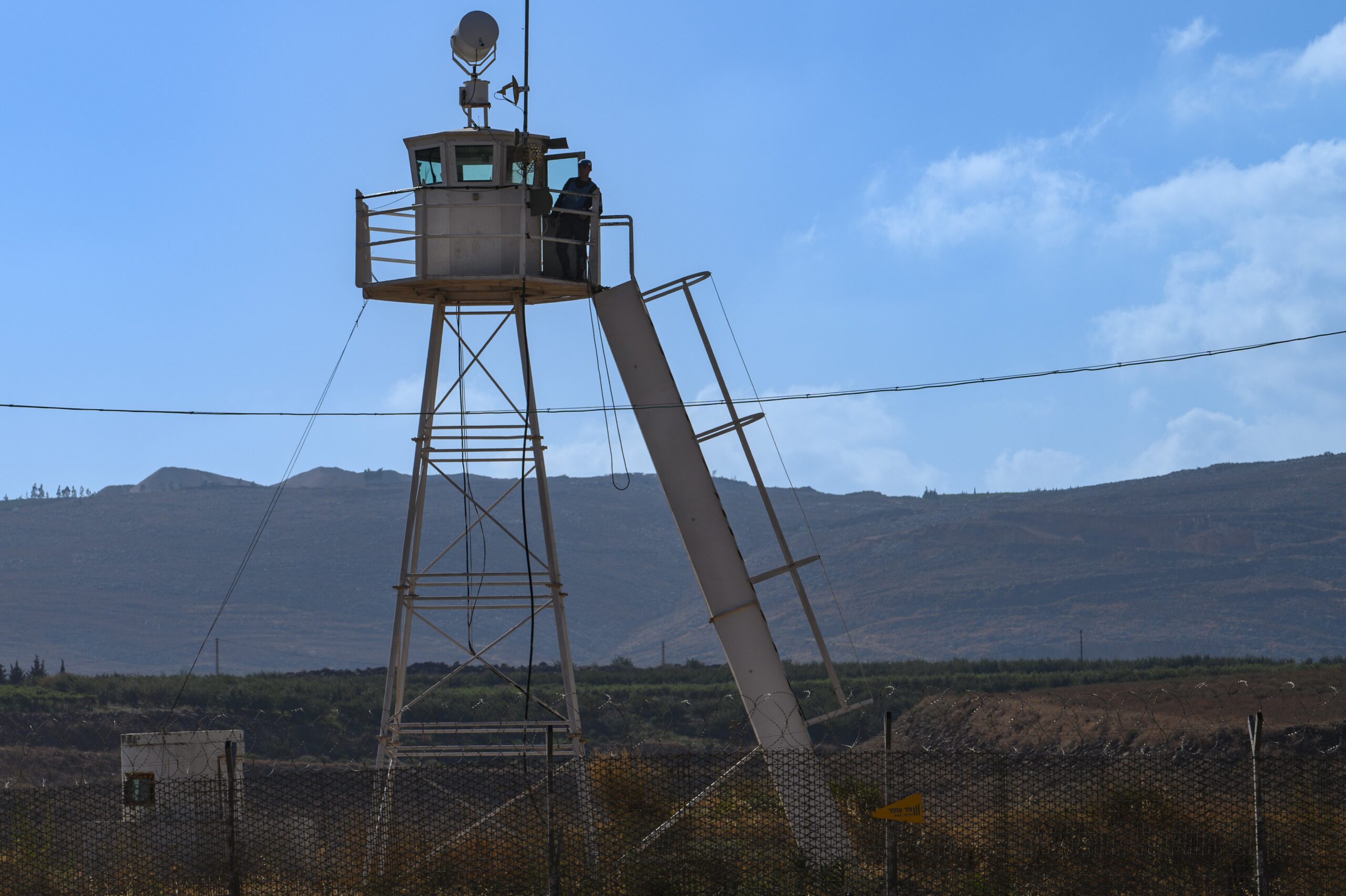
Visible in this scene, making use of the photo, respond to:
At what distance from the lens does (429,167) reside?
19.3m

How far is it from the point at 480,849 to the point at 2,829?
9796mm

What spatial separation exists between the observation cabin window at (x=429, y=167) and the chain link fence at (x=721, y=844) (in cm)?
733

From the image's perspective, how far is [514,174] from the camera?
19219 mm

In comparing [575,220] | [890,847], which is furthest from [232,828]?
[575,220]

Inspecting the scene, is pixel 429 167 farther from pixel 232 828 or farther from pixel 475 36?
pixel 232 828

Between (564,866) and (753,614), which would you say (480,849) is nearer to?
(564,866)

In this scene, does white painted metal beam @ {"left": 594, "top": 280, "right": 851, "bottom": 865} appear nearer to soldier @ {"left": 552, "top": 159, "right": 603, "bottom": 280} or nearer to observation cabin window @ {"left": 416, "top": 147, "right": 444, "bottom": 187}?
soldier @ {"left": 552, "top": 159, "right": 603, "bottom": 280}

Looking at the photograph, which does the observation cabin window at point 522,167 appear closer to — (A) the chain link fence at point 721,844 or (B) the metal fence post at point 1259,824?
(A) the chain link fence at point 721,844

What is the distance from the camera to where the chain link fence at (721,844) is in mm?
15078

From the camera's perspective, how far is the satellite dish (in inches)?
758

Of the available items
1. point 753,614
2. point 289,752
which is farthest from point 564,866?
A: point 289,752

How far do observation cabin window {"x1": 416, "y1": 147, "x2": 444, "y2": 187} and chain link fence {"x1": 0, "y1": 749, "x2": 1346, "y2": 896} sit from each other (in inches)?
289

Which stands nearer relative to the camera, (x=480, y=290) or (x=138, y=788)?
(x=138, y=788)

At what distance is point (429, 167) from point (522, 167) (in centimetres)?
118
